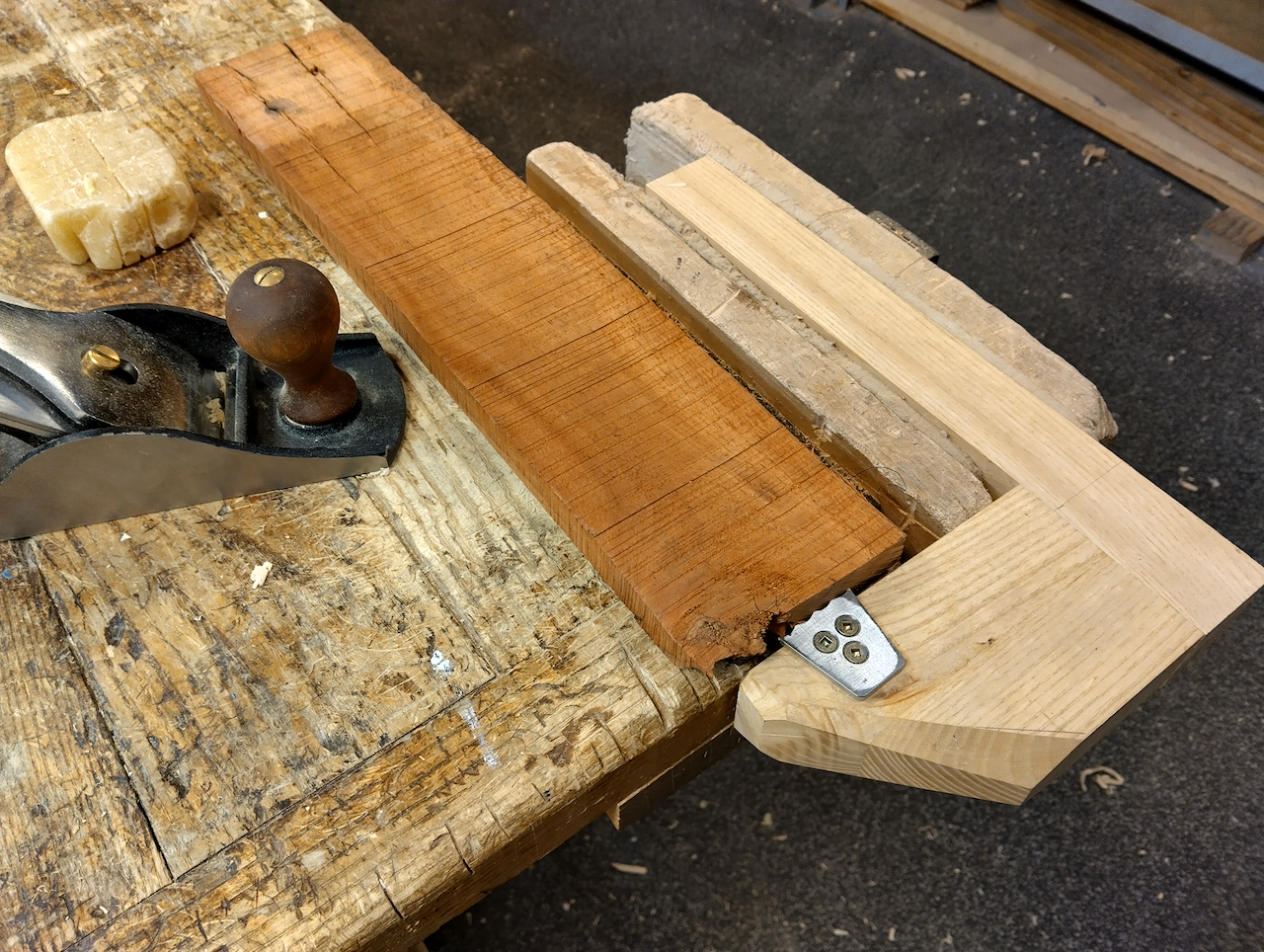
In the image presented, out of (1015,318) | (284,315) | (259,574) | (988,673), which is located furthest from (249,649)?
(1015,318)

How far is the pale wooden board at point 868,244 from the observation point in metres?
1.08

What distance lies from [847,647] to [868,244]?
64cm

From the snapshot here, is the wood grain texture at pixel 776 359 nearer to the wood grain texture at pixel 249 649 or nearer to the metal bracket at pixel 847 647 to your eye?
the metal bracket at pixel 847 647

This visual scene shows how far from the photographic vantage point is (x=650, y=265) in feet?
3.71

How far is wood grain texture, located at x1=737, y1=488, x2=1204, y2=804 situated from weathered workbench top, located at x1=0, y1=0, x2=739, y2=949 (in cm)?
11

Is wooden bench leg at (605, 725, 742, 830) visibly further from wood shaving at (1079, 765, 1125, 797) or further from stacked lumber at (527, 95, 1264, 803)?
wood shaving at (1079, 765, 1125, 797)

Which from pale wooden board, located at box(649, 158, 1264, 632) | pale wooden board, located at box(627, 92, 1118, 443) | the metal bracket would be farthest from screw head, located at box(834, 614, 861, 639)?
pale wooden board, located at box(627, 92, 1118, 443)

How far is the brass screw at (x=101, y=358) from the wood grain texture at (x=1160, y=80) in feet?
9.23

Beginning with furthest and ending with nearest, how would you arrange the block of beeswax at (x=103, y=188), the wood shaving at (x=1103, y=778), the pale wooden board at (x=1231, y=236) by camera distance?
the pale wooden board at (x=1231, y=236)
the wood shaving at (x=1103, y=778)
the block of beeswax at (x=103, y=188)

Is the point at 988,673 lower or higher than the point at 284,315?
lower

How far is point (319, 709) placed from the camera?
2.80 ft

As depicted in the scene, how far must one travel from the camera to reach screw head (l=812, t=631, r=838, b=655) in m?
0.82

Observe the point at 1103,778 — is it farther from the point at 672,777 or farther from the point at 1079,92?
the point at 1079,92

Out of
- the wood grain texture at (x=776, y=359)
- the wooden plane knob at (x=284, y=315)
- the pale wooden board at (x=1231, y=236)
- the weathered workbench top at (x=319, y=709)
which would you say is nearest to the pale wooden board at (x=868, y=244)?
the wood grain texture at (x=776, y=359)
